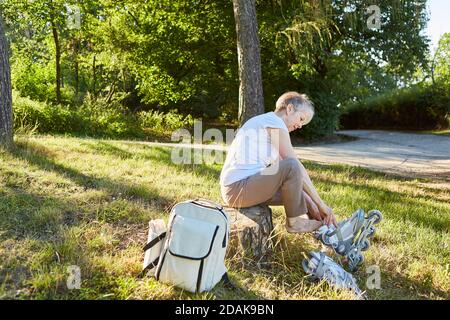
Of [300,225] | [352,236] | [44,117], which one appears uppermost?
[44,117]

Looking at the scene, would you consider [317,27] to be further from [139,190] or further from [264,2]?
[139,190]

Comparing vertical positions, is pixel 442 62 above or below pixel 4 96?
Result: above

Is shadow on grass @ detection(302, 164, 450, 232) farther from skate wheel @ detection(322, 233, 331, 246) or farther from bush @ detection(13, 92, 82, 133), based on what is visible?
bush @ detection(13, 92, 82, 133)

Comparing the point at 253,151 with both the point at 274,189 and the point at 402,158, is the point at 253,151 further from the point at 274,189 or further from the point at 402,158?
the point at 402,158

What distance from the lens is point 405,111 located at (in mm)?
23531

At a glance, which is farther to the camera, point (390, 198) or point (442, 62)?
point (442, 62)

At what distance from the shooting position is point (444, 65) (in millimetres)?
24250

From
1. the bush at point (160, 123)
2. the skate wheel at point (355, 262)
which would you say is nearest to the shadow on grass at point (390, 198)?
the skate wheel at point (355, 262)

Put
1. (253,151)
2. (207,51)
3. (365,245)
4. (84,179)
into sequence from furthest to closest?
1. (207,51)
2. (84,179)
3. (365,245)
4. (253,151)

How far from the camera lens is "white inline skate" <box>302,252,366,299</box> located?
322 centimetres

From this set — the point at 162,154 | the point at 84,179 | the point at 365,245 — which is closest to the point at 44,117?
the point at 162,154

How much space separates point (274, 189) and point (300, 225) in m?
0.39

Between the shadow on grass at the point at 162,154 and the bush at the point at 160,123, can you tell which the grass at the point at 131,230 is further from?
the bush at the point at 160,123
